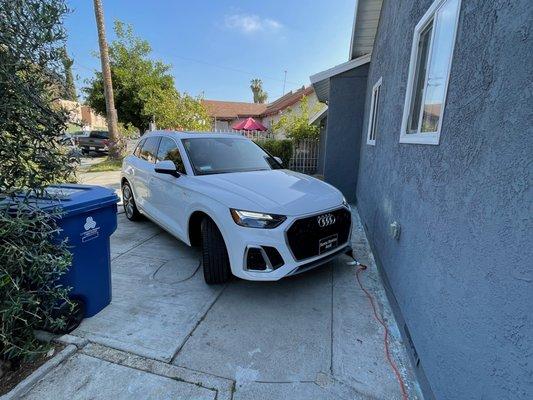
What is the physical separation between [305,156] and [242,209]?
10099mm

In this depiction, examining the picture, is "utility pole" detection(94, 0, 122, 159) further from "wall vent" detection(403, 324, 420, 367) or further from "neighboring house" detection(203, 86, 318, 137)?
"neighboring house" detection(203, 86, 318, 137)

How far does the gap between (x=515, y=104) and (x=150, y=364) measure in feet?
9.33

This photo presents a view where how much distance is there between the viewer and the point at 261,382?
221cm

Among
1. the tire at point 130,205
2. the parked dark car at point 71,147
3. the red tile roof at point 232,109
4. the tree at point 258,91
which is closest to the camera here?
the parked dark car at point 71,147

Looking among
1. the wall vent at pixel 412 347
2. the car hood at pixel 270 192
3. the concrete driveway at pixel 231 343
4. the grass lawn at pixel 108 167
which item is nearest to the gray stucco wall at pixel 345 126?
the car hood at pixel 270 192

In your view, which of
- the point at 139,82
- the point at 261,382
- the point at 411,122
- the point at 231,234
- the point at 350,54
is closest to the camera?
the point at 261,382

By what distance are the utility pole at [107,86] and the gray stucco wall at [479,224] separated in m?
14.4

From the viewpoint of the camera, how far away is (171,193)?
401cm

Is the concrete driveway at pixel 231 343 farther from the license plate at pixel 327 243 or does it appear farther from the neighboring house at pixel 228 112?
the neighboring house at pixel 228 112

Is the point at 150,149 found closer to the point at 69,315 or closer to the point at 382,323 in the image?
the point at 69,315

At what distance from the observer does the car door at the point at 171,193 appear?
12.4 feet

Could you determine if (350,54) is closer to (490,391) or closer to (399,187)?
(399,187)

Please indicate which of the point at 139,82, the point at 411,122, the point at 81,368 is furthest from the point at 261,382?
the point at 139,82

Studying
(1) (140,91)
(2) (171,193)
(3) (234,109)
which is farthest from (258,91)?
(2) (171,193)
